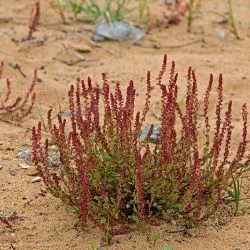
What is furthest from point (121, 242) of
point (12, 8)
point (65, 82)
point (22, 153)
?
point (12, 8)

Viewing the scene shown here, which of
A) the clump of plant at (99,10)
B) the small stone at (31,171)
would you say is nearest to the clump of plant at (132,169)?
the small stone at (31,171)

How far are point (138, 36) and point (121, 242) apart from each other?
288cm

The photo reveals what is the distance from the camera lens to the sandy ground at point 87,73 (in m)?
3.17

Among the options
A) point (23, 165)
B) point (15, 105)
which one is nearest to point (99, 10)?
point (15, 105)

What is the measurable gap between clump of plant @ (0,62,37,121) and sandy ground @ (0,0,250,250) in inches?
2.7

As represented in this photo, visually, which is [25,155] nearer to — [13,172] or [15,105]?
[13,172]

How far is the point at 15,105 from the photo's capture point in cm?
431

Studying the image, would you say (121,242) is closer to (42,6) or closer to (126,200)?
(126,200)

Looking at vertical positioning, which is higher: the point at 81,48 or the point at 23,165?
the point at 81,48

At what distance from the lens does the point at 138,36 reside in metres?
5.71

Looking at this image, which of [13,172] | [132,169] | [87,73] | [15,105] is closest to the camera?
[132,169]

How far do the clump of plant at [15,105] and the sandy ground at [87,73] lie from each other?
2.7 inches

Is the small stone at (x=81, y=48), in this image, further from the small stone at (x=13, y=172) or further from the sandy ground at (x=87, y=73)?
the small stone at (x=13, y=172)

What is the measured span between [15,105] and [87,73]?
3.15 ft
